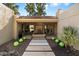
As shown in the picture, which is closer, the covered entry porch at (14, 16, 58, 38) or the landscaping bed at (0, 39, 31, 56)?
the landscaping bed at (0, 39, 31, 56)

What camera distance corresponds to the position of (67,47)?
891cm

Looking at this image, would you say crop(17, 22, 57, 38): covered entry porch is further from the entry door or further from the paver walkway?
the paver walkway

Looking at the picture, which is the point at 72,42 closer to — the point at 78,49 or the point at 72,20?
the point at 78,49

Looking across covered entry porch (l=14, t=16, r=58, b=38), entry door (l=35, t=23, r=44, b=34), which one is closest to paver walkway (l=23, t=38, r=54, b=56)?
covered entry porch (l=14, t=16, r=58, b=38)

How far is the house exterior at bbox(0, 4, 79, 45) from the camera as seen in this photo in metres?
8.96

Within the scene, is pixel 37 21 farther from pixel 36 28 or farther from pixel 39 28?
pixel 39 28

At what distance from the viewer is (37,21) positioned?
14.3 meters

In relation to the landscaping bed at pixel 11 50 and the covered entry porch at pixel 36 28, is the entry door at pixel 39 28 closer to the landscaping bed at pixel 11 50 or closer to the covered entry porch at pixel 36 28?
the covered entry porch at pixel 36 28

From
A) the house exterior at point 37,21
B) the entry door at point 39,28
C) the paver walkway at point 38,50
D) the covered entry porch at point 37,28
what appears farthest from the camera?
the entry door at point 39,28

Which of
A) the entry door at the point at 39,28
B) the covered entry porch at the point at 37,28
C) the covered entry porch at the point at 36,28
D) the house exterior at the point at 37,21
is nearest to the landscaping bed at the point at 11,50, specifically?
the house exterior at the point at 37,21

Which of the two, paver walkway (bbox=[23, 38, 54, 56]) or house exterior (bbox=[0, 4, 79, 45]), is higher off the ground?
house exterior (bbox=[0, 4, 79, 45])

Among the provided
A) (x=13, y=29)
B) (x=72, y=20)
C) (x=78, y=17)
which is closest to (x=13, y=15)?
(x=13, y=29)

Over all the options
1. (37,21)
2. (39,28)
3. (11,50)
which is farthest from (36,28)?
(11,50)

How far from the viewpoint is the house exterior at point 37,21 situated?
896 centimetres
